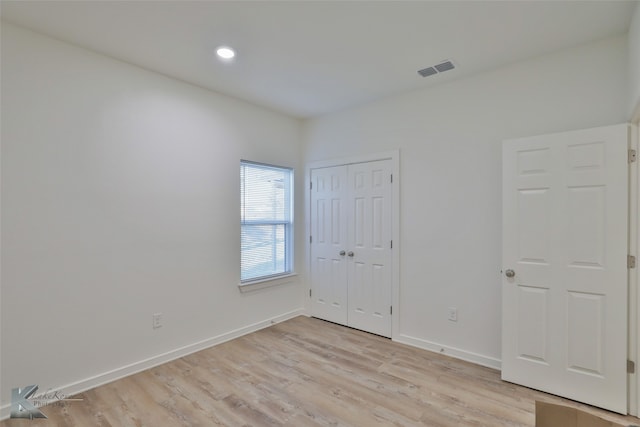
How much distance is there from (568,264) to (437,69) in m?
1.94

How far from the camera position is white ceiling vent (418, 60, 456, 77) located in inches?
108

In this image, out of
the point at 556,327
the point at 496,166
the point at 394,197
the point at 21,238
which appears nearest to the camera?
the point at 21,238

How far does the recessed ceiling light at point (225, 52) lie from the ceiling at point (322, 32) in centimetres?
6

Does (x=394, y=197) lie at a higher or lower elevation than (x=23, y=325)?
higher

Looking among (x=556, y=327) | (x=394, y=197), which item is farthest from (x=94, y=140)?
(x=556, y=327)

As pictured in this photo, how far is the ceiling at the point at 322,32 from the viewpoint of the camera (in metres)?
2.01

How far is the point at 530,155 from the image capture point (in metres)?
2.47

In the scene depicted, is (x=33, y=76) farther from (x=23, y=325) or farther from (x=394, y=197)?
(x=394, y=197)

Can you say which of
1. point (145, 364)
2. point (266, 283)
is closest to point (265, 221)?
point (266, 283)

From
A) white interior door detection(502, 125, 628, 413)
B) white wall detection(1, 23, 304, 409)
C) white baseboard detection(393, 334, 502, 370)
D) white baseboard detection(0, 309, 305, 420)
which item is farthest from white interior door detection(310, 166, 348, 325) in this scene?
white interior door detection(502, 125, 628, 413)

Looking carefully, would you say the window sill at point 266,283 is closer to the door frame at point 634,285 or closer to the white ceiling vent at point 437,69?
the white ceiling vent at point 437,69

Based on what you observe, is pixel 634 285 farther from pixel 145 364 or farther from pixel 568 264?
pixel 145 364

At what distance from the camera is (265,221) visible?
13.0 ft

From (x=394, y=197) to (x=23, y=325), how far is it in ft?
10.9
